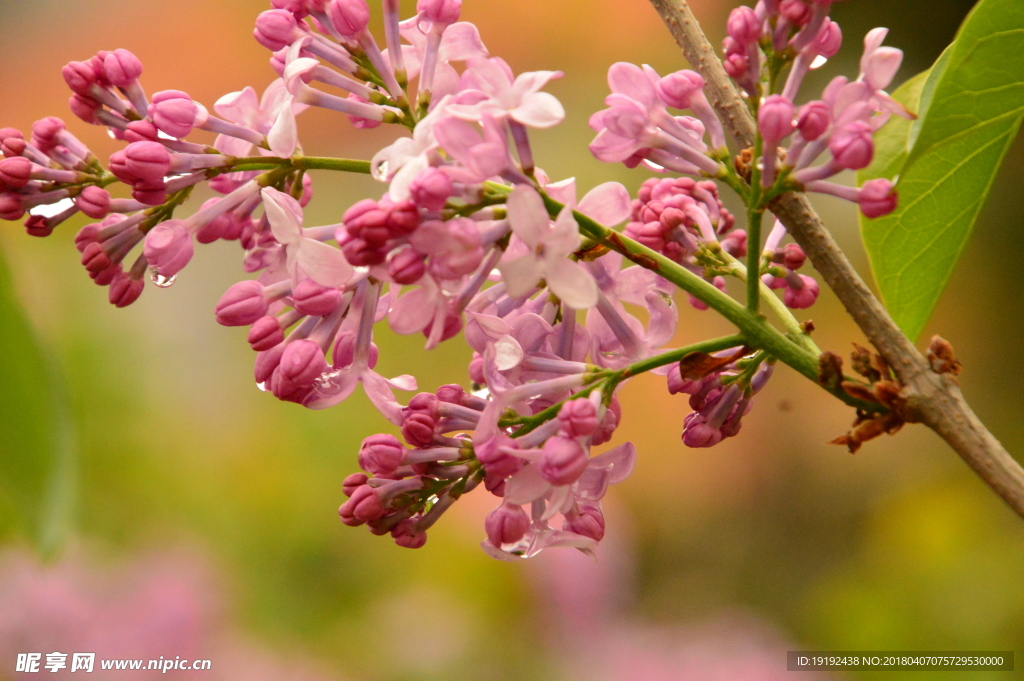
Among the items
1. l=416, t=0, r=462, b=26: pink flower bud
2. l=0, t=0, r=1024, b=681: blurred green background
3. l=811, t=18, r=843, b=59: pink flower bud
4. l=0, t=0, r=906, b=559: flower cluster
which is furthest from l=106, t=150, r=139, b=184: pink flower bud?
l=0, t=0, r=1024, b=681: blurred green background

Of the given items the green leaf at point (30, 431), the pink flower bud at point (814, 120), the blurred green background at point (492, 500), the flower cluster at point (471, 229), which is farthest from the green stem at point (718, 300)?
the blurred green background at point (492, 500)

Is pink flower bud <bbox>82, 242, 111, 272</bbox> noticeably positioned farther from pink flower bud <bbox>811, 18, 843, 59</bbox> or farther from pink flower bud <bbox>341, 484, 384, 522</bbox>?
pink flower bud <bbox>811, 18, 843, 59</bbox>

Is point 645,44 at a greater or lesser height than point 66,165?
greater

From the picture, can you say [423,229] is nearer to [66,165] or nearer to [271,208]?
[271,208]

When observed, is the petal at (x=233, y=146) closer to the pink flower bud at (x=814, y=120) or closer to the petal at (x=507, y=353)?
the petal at (x=507, y=353)

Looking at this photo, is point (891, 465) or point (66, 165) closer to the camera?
point (66, 165)

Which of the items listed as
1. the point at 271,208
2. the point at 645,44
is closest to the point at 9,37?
the point at 645,44

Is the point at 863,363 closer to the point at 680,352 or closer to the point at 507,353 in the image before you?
the point at 680,352
